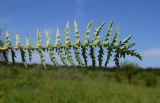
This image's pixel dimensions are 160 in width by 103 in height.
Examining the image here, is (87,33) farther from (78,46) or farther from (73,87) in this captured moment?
(73,87)

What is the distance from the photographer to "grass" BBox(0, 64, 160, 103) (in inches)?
435

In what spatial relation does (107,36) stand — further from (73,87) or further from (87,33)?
(73,87)

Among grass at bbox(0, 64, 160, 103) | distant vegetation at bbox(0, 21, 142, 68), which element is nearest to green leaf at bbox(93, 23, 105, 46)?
distant vegetation at bbox(0, 21, 142, 68)

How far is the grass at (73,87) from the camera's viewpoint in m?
11.0

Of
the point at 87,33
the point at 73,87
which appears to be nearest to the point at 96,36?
the point at 87,33

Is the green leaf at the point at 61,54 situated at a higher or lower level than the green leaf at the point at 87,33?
lower

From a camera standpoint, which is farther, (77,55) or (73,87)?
(73,87)

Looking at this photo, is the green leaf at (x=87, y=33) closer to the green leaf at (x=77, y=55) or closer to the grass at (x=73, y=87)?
the green leaf at (x=77, y=55)

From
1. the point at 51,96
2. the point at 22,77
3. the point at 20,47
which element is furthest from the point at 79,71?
the point at 20,47

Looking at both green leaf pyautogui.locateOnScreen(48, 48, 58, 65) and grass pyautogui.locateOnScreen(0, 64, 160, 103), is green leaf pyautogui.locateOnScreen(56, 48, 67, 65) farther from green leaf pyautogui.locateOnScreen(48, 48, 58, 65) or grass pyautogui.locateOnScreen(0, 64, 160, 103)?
grass pyautogui.locateOnScreen(0, 64, 160, 103)

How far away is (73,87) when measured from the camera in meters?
12.5

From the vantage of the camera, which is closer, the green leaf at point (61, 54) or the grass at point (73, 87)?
the green leaf at point (61, 54)

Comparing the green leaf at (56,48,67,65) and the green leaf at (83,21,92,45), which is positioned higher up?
the green leaf at (83,21,92,45)

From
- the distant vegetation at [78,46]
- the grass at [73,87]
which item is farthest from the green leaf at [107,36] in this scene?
the grass at [73,87]
